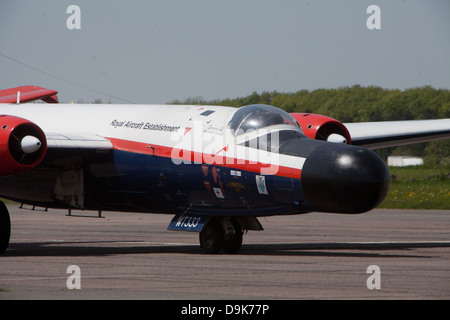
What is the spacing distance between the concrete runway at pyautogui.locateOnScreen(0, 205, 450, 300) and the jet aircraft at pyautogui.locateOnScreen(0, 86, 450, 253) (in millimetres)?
1076

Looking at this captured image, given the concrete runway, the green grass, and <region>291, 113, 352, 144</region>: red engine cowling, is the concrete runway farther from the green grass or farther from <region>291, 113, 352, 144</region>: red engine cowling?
the green grass

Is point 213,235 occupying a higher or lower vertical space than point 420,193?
lower

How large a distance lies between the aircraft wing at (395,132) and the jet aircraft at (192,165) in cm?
286

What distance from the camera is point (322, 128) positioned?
22.9m

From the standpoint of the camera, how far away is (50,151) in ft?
67.7

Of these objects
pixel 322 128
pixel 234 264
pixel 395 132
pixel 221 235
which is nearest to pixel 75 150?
pixel 221 235

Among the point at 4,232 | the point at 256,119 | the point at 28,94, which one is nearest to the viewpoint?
the point at 256,119

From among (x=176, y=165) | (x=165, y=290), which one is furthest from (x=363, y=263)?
(x=165, y=290)

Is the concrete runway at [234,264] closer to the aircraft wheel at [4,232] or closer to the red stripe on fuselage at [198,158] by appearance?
the aircraft wheel at [4,232]

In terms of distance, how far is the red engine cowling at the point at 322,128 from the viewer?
2269cm

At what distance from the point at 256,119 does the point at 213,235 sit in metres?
2.88

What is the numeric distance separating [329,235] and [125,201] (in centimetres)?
961

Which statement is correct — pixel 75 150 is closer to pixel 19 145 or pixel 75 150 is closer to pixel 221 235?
pixel 19 145

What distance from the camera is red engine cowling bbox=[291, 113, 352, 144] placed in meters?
22.7
